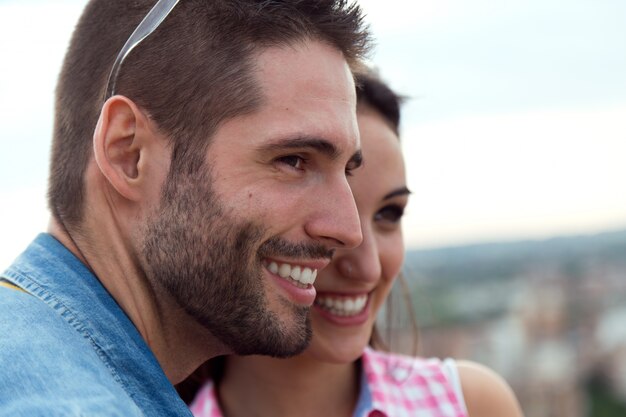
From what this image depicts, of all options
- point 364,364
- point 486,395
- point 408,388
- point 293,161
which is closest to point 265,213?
point 293,161

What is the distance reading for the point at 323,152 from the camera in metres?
2.29

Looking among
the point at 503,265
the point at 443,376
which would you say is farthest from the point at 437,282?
the point at 443,376

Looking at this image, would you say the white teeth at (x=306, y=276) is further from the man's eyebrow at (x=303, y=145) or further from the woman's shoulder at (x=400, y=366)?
the woman's shoulder at (x=400, y=366)

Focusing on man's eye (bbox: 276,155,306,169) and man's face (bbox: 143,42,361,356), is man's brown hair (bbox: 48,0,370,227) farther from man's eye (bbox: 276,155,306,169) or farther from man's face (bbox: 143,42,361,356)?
man's eye (bbox: 276,155,306,169)

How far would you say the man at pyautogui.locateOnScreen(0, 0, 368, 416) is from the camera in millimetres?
2201

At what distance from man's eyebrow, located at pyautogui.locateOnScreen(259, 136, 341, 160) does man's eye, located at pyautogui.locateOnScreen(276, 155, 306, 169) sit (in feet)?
0.17

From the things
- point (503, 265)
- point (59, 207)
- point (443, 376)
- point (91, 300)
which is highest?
point (59, 207)

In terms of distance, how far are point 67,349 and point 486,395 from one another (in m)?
1.78

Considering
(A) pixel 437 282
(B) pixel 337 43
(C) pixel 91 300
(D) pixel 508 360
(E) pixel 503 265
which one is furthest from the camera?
(E) pixel 503 265

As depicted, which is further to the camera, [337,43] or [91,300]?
[337,43]

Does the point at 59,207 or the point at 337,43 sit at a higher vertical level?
the point at 337,43

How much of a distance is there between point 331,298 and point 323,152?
76 cm

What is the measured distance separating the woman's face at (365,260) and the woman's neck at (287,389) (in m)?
0.13

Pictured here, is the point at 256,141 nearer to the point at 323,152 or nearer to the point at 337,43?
the point at 323,152
